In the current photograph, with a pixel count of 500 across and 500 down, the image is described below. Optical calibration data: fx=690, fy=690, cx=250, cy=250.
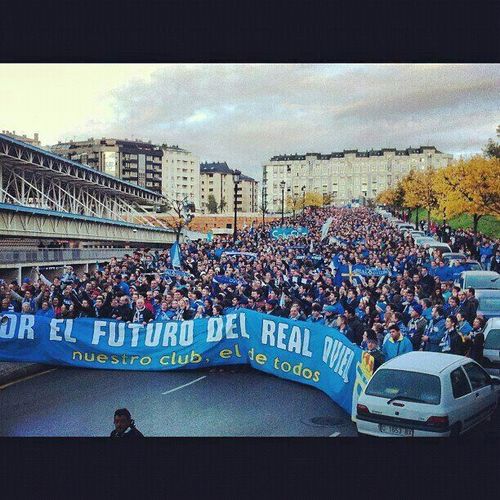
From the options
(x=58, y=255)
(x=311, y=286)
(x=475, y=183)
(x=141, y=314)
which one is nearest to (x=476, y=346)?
(x=311, y=286)

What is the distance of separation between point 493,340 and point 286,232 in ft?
16.9

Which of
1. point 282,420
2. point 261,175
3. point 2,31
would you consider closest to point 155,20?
point 2,31

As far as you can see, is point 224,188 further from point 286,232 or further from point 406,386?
point 406,386

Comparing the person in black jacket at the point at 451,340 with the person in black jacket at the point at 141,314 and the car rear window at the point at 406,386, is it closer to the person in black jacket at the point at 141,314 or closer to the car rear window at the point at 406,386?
the car rear window at the point at 406,386

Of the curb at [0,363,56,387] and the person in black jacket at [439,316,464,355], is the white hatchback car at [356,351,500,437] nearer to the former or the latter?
the person in black jacket at [439,316,464,355]

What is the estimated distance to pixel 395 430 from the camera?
6469 millimetres

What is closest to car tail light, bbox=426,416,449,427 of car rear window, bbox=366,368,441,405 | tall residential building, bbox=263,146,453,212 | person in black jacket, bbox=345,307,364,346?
car rear window, bbox=366,368,441,405

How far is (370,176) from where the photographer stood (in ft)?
35.0

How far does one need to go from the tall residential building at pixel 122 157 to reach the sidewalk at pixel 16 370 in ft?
10.1

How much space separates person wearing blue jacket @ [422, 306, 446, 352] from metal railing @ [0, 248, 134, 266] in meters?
5.63

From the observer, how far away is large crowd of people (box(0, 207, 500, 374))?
8.01 metres
